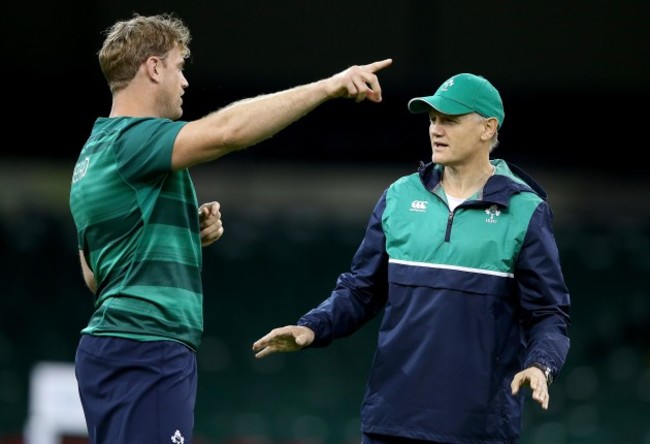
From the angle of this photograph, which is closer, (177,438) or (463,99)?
(177,438)

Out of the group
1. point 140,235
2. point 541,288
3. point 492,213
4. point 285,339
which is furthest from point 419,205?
point 140,235

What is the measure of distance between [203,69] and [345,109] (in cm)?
Result: 129

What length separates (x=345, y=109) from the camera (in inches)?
431

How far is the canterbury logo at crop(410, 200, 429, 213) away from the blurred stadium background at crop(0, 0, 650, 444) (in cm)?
614

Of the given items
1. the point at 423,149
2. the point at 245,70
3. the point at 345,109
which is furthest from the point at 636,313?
the point at 245,70

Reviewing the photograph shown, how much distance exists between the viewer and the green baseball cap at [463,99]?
156 inches

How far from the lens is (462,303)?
3.81 m

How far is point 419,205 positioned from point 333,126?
7294 mm

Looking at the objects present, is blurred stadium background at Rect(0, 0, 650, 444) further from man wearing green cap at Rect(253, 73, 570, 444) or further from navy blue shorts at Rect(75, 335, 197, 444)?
navy blue shorts at Rect(75, 335, 197, 444)

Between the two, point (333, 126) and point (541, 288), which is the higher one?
point (541, 288)

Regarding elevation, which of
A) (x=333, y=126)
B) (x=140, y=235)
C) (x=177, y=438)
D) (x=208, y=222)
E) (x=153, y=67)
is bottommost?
(x=333, y=126)

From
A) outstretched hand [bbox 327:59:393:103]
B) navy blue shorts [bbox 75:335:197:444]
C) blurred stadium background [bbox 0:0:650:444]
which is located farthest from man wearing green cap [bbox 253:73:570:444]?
blurred stadium background [bbox 0:0:650:444]

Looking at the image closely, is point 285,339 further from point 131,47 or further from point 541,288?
point 131,47

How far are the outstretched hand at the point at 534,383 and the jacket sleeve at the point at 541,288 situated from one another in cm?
15
